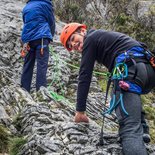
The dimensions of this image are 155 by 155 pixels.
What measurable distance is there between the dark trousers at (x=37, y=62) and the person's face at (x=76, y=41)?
119 inches

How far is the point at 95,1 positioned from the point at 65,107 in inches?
447

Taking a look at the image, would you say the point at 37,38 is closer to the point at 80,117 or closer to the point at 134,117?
the point at 80,117

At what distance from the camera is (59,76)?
9.95 metres

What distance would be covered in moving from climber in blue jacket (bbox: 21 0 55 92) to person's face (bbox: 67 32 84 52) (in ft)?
9.92

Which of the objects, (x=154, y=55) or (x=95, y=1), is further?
(x=95, y=1)

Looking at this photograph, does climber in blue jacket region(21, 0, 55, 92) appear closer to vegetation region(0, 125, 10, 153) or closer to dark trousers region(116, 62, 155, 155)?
vegetation region(0, 125, 10, 153)

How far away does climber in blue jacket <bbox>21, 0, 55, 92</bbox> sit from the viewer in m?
8.56

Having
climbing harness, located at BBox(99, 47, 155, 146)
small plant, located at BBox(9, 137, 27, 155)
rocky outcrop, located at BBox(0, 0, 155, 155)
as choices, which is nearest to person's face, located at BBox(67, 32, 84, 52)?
climbing harness, located at BBox(99, 47, 155, 146)

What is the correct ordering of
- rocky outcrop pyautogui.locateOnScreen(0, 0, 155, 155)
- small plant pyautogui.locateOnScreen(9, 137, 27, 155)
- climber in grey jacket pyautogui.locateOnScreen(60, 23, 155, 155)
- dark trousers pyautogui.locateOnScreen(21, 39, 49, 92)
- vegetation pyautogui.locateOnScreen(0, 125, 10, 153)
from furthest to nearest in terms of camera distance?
dark trousers pyautogui.locateOnScreen(21, 39, 49, 92)
vegetation pyautogui.locateOnScreen(0, 125, 10, 153)
small plant pyautogui.locateOnScreen(9, 137, 27, 155)
rocky outcrop pyautogui.locateOnScreen(0, 0, 155, 155)
climber in grey jacket pyautogui.locateOnScreen(60, 23, 155, 155)

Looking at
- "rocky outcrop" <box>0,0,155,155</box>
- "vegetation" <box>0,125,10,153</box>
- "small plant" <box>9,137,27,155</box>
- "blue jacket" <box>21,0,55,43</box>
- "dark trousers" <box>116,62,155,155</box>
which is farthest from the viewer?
"blue jacket" <box>21,0,55,43</box>

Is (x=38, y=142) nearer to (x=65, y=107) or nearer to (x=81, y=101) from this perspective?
(x=81, y=101)

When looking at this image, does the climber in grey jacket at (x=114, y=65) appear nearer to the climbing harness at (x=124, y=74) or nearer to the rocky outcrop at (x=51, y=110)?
the climbing harness at (x=124, y=74)

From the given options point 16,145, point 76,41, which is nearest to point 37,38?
point 76,41

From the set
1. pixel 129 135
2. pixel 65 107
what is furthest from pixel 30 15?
pixel 129 135
